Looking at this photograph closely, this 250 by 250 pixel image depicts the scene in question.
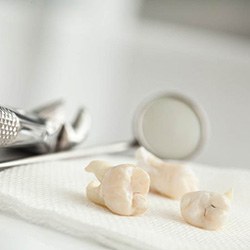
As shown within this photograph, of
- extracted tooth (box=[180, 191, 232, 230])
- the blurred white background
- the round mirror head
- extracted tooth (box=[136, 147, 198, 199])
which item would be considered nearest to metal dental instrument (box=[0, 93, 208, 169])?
the round mirror head

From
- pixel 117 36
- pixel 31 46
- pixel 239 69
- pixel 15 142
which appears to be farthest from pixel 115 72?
pixel 15 142

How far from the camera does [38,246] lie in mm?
452

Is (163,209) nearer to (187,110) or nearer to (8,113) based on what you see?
(8,113)

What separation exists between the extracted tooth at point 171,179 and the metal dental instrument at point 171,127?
0.63 ft

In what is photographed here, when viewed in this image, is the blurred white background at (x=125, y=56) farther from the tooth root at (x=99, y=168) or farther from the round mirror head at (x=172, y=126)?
the tooth root at (x=99, y=168)

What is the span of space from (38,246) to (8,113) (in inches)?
7.4

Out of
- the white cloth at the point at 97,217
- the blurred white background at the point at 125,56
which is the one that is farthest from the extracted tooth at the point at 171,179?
the blurred white background at the point at 125,56

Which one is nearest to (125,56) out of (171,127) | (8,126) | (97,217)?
(171,127)

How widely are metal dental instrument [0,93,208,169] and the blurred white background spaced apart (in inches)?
27.5

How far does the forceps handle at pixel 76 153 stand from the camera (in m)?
0.64

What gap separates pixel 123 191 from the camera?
519 mm

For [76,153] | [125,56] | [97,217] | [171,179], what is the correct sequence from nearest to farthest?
[97,217] → [171,179] → [76,153] → [125,56]

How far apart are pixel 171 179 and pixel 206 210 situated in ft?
0.33

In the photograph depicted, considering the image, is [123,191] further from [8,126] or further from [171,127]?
[171,127]
